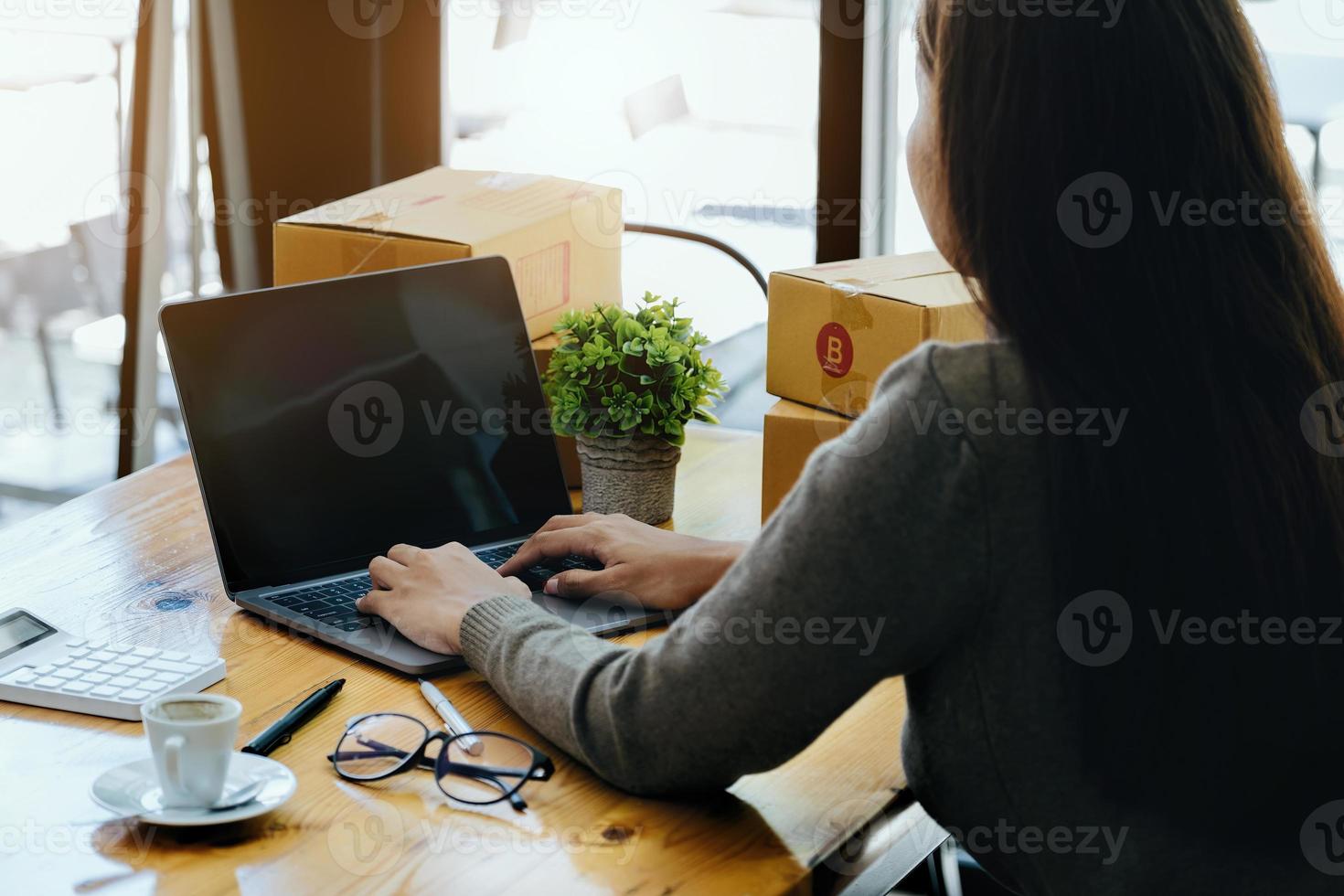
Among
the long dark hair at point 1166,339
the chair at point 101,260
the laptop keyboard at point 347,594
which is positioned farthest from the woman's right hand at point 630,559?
the chair at point 101,260

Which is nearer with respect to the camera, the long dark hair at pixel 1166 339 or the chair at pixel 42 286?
the long dark hair at pixel 1166 339

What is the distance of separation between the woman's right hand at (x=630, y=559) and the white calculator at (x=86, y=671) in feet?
1.00

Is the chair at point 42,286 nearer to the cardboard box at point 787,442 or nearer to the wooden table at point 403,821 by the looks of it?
the wooden table at point 403,821

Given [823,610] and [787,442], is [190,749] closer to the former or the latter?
[823,610]

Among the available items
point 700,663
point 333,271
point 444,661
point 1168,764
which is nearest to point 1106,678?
point 1168,764

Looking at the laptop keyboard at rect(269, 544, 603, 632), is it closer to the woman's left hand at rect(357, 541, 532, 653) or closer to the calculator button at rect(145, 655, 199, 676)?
the woman's left hand at rect(357, 541, 532, 653)

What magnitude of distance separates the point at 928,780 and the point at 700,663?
0.57 feet

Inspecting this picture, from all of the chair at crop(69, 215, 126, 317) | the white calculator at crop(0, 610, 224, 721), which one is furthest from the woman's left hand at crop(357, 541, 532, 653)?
A: the chair at crop(69, 215, 126, 317)

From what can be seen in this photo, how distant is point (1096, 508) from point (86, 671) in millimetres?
780

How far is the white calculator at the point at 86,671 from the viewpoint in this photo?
39.6 inches

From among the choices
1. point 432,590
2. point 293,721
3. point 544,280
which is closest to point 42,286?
point 544,280

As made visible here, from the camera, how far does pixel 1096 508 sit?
30.0 inches

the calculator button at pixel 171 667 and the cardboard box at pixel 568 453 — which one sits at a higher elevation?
the cardboard box at pixel 568 453

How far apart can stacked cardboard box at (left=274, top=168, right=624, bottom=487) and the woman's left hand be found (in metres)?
0.41
